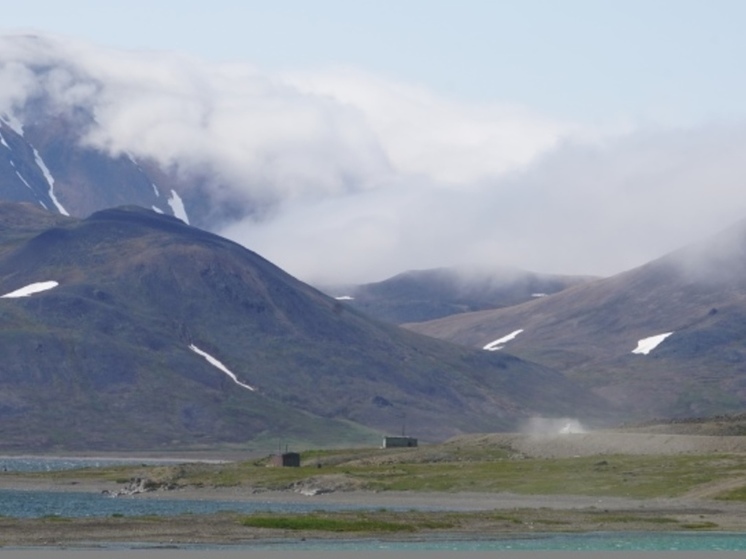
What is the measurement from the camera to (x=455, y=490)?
144 metres

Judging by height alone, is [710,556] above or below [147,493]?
below

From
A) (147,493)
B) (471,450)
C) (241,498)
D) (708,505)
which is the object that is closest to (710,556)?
(708,505)

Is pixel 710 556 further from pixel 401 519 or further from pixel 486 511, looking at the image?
pixel 486 511

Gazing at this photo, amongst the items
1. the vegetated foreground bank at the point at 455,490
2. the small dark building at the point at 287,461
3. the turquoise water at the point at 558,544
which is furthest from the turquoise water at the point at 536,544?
the small dark building at the point at 287,461

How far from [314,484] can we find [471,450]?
132 feet

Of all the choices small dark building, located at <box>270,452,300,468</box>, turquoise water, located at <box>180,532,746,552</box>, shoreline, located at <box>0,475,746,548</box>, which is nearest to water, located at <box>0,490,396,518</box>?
→ shoreline, located at <box>0,475,746,548</box>

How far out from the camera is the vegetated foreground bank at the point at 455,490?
3745 inches

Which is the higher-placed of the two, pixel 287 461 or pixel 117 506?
pixel 287 461

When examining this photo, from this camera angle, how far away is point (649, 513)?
112938 mm

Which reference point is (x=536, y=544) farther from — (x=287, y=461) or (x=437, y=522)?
(x=287, y=461)

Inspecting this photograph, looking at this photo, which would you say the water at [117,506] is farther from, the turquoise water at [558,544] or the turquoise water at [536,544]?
the turquoise water at [558,544]

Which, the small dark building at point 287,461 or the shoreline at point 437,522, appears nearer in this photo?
the shoreline at point 437,522

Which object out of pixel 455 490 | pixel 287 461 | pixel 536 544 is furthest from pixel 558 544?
pixel 287 461

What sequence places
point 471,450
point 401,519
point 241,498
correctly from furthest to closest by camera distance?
point 471,450 → point 241,498 → point 401,519
